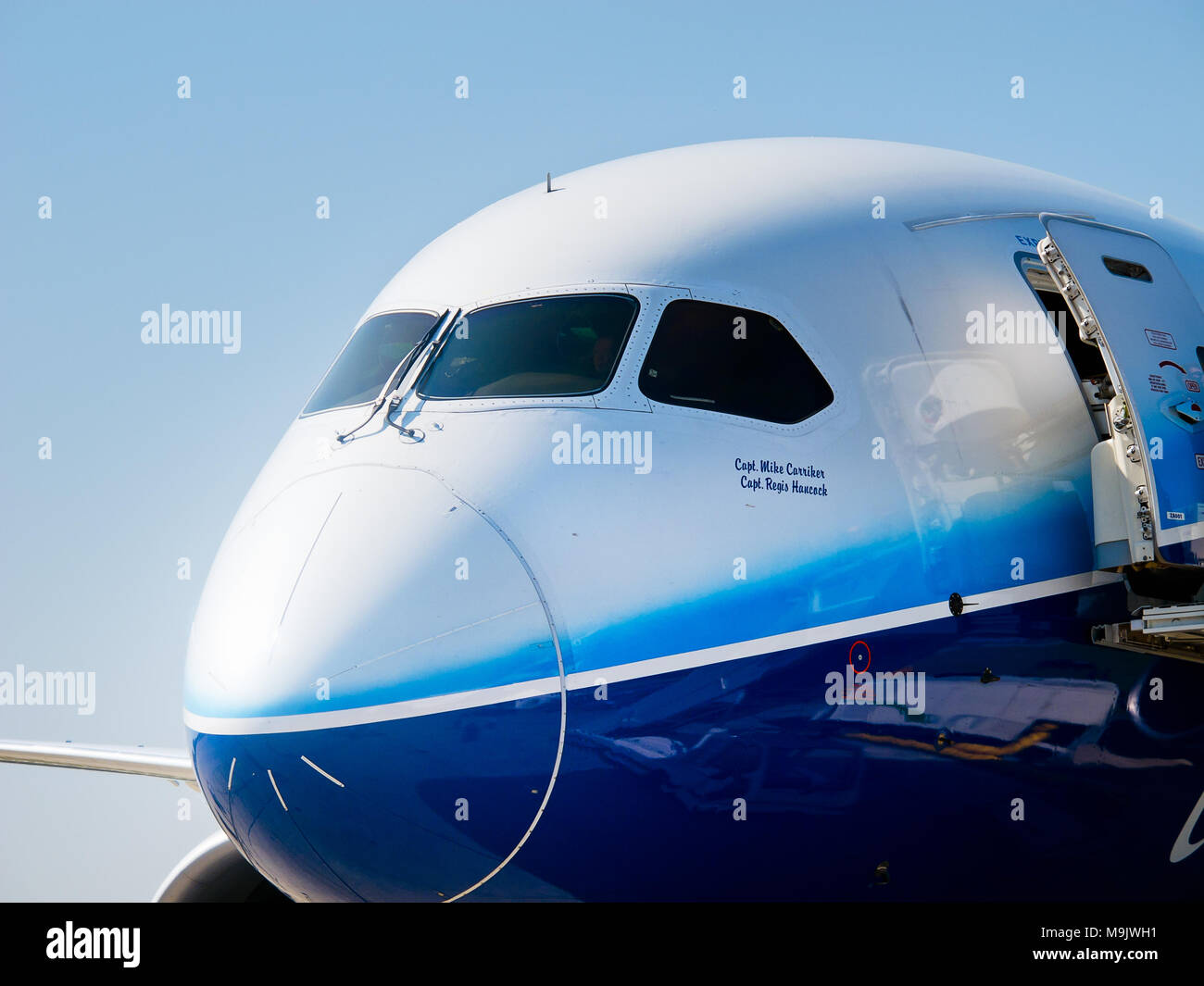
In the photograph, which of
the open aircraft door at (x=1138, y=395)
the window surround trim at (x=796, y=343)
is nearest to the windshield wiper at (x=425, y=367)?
the window surround trim at (x=796, y=343)

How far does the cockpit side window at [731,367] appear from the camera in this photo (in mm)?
6035

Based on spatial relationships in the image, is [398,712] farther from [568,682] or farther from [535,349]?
[535,349]

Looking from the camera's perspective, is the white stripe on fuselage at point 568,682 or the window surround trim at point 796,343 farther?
the window surround trim at point 796,343

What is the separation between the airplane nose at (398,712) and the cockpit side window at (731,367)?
1187 millimetres

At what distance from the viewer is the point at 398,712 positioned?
5.16 metres

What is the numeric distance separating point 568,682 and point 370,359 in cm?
253

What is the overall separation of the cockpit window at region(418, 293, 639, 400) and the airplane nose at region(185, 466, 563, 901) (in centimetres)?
85
